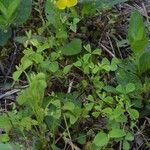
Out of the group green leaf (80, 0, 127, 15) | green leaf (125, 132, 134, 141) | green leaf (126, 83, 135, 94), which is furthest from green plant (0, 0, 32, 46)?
green leaf (125, 132, 134, 141)

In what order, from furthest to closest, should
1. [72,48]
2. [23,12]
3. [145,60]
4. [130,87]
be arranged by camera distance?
[23,12] < [72,48] < [145,60] < [130,87]

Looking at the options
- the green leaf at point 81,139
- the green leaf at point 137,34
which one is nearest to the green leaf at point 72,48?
the green leaf at point 137,34

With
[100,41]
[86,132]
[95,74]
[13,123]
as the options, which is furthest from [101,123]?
[100,41]

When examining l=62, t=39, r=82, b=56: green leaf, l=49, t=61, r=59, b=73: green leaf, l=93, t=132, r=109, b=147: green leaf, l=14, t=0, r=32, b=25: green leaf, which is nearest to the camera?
l=93, t=132, r=109, b=147: green leaf

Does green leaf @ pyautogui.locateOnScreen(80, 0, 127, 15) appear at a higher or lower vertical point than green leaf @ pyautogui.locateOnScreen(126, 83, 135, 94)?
higher

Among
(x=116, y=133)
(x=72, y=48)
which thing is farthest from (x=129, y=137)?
(x=72, y=48)

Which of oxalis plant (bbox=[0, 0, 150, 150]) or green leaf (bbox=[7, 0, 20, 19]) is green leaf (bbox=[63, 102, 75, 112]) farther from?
green leaf (bbox=[7, 0, 20, 19])

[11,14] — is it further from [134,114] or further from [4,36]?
[134,114]

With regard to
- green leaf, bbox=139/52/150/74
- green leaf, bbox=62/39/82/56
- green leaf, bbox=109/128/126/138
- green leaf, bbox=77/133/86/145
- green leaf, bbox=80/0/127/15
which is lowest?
green leaf, bbox=77/133/86/145
